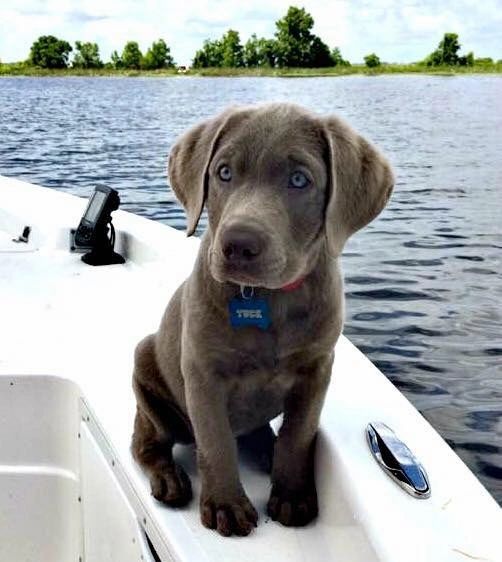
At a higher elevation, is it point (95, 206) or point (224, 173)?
point (224, 173)

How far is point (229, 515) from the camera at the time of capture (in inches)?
86.5

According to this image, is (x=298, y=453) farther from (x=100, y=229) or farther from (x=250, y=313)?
(x=100, y=229)

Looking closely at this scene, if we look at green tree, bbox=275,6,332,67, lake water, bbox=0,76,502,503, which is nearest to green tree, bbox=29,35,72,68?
green tree, bbox=275,6,332,67

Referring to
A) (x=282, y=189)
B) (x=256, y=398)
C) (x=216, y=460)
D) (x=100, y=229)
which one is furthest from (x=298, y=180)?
(x=100, y=229)

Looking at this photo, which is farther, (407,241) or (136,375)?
(407,241)

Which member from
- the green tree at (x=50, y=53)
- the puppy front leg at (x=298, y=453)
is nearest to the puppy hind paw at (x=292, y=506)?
the puppy front leg at (x=298, y=453)

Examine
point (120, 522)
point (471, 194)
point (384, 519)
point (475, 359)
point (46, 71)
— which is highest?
point (384, 519)

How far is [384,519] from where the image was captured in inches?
80.0

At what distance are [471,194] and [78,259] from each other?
43.3ft

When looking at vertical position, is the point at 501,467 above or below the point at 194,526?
below

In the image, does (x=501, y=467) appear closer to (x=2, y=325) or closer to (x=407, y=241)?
(x=2, y=325)

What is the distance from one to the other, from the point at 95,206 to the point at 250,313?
256cm

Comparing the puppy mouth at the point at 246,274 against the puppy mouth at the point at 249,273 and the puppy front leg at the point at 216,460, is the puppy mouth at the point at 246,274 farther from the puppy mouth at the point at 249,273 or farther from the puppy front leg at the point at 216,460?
the puppy front leg at the point at 216,460

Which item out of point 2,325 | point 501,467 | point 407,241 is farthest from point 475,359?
point 407,241
